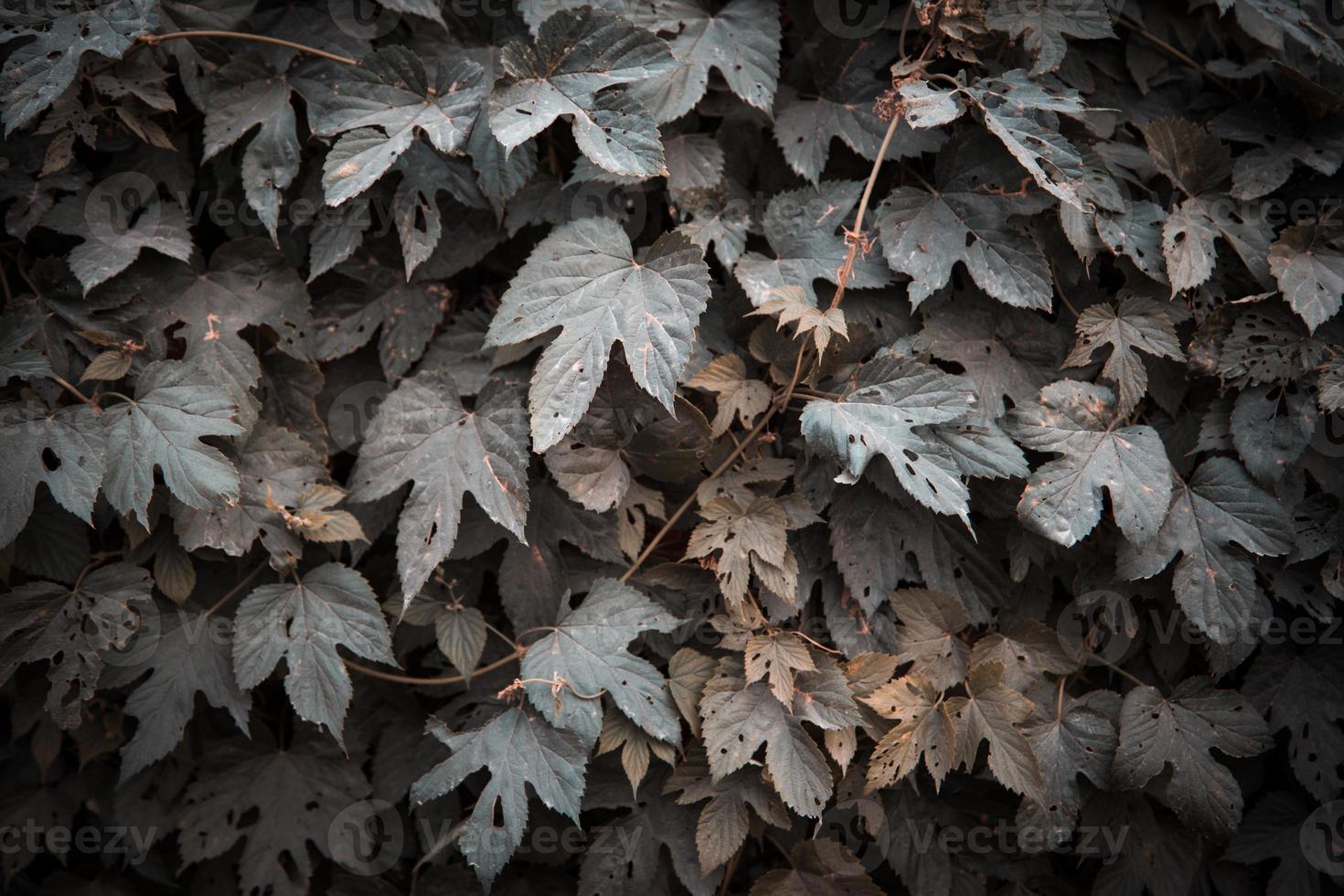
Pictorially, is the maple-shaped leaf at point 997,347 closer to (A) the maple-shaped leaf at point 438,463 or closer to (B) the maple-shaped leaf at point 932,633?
(B) the maple-shaped leaf at point 932,633

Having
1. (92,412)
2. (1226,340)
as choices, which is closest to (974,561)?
(1226,340)

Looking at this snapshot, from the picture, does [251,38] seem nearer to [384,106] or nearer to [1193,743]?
[384,106]

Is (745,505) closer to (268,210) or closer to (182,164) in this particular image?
(268,210)

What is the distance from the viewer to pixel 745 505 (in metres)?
1.95

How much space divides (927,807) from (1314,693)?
3.12ft

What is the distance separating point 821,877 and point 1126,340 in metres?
1.38

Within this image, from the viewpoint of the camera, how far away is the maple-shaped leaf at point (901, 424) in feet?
5.77

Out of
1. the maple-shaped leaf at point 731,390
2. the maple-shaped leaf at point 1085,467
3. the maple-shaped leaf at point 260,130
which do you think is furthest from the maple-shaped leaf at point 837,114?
the maple-shaped leaf at point 260,130

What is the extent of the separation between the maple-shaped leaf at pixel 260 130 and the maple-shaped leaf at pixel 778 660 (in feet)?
4.45

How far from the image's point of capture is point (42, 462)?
174cm

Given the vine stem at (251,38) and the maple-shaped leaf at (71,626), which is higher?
the vine stem at (251,38)

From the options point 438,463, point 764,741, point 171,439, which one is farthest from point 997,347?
point 171,439

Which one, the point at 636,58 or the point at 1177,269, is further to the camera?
the point at 1177,269

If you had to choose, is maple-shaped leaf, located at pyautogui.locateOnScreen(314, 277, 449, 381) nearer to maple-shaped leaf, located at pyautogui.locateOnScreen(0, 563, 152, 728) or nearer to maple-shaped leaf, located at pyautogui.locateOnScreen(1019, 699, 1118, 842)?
maple-shaped leaf, located at pyautogui.locateOnScreen(0, 563, 152, 728)
